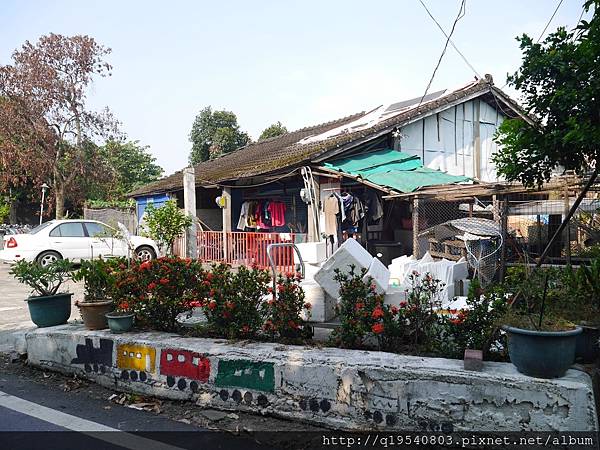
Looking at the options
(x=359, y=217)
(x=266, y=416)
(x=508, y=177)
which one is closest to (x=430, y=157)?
(x=359, y=217)

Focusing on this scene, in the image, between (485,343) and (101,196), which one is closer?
(485,343)

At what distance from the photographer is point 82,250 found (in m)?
13.7

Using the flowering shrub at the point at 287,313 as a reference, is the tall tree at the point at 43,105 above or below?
above

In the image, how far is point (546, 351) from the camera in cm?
293

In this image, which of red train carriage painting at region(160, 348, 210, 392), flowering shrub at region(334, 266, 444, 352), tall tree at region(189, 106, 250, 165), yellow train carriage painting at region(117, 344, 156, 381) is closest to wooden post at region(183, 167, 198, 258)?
yellow train carriage painting at region(117, 344, 156, 381)

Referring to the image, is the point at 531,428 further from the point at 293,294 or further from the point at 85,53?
the point at 85,53

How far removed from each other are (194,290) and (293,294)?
119 centimetres

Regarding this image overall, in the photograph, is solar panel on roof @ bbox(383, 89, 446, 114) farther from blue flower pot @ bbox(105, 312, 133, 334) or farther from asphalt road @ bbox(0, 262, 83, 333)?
blue flower pot @ bbox(105, 312, 133, 334)

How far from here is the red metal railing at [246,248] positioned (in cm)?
1118

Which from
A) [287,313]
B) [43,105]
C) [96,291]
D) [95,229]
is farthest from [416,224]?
[43,105]

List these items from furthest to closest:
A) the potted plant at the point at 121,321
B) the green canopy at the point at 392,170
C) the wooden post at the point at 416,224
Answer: the green canopy at the point at 392,170 → the wooden post at the point at 416,224 → the potted plant at the point at 121,321

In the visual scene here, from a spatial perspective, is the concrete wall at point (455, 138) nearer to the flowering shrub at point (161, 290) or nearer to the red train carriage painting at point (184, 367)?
the flowering shrub at point (161, 290)

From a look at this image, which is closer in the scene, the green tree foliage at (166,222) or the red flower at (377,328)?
the red flower at (377,328)

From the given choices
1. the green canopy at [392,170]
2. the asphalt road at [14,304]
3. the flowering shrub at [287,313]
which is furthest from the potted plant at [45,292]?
the green canopy at [392,170]
